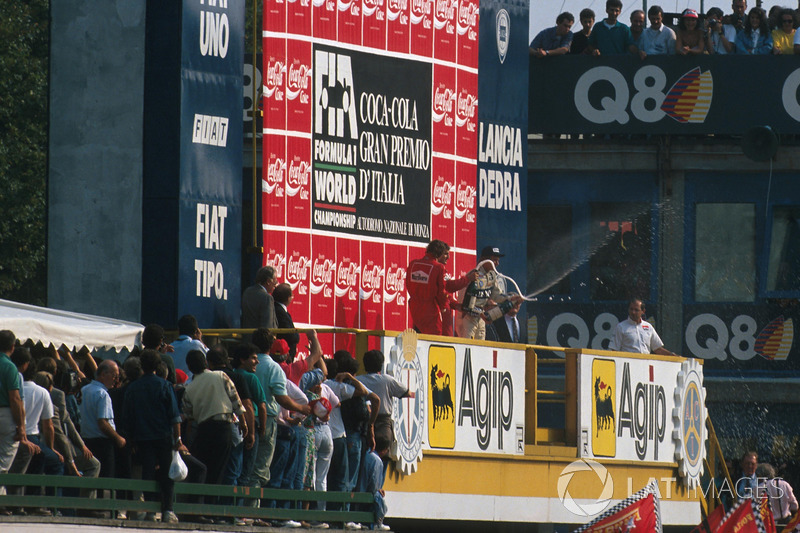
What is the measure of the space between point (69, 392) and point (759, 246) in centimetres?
2050

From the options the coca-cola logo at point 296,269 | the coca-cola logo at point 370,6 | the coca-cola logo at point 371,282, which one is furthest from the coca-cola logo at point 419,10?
the coca-cola logo at point 296,269

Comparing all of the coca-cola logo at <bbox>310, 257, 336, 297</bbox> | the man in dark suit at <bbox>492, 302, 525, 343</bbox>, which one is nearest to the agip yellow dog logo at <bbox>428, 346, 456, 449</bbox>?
the coca-cola logo at <bbox>310, 257, 336, 297</bbox>

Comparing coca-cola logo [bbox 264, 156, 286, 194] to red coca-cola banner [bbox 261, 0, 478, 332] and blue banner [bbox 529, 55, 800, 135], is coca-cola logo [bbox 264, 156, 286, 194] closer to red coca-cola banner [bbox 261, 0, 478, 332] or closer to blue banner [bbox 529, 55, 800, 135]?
red coca-cola banner [bbox 261, 0, 478, 332]

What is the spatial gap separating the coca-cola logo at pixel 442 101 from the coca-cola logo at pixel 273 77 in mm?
2723

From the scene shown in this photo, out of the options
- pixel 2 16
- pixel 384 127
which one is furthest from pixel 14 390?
pixel 2 16

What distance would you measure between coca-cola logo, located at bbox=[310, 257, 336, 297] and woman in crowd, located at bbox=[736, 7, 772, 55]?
14.2 metres

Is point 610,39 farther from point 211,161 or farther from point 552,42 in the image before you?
point 211,161

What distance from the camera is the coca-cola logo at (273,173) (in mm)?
19438

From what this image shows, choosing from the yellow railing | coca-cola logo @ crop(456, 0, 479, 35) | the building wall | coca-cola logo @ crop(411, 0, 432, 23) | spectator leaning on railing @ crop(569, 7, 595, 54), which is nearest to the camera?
the building wall

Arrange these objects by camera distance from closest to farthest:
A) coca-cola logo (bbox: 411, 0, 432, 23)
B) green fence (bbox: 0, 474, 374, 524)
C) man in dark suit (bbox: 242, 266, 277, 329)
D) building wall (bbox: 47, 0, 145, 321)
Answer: green fence (bbox: 0, 474, 374, 524), man in dark suit (bbox: 242, 266, 277, 329), building wall (bbox: 47, 0, 145, 321), coca-cola logo (bbox: 411, 0, 432, 23)

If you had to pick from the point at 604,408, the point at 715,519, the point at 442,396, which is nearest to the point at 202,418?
the point at 442,396

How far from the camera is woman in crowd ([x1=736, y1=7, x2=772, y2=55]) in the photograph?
103 feet

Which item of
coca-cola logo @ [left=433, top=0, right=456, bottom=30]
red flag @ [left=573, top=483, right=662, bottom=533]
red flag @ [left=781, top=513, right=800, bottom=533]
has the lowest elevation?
red flag @ [left=781, top=513, right=800, bottom=533]

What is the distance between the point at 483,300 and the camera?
66.5 ft
